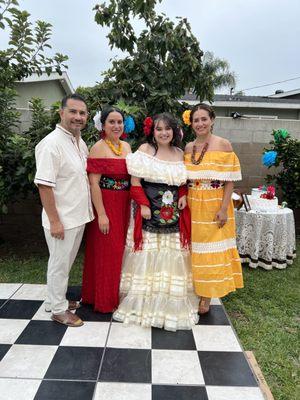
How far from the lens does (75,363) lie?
2123mm

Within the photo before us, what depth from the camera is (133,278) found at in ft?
8.61

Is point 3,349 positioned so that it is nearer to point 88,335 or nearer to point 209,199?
point 88,335

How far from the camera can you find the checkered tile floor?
1897 millimetres

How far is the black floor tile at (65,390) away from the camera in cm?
185

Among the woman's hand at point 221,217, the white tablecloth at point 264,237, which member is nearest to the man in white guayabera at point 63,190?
the woman's hand at point 221,217

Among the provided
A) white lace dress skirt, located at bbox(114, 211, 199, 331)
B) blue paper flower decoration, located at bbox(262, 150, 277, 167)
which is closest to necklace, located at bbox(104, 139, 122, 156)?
white lace dress skirt, located at bbox(114, 211, 199, 331)

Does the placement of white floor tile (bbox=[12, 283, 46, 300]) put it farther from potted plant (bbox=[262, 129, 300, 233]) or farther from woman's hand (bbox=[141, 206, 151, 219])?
potted plant (bbox=[262, 129, 300, 233])

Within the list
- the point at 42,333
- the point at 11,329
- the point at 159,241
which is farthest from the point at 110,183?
the point at 11,329

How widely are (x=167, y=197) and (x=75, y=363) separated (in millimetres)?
1263

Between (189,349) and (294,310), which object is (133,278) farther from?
(294,310)

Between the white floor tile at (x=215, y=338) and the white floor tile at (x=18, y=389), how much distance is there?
1.07 metres

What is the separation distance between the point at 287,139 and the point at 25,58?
3.58m

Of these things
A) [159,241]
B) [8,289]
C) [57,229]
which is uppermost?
[57,229]

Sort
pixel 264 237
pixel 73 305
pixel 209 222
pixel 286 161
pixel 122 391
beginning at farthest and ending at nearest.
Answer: pixel 286 161
pixel 264 237
pixel 73 305
pixel 209 222
pixel 122 391
